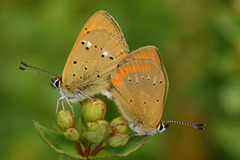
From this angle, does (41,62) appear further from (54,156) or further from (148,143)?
(148,143)

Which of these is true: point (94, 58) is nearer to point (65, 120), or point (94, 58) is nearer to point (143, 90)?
point (143, 90)

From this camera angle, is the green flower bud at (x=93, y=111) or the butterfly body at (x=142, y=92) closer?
the green flower bud at (x=93, y=111)

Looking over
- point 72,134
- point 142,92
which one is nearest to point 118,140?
point 72,134

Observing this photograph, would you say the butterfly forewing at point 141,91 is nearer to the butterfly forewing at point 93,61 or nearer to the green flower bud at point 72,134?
the butterfly forewing at point 93,61

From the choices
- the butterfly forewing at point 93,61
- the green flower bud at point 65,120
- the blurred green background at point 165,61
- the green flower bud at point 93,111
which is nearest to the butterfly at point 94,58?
the butterfly forewing at point 93,61

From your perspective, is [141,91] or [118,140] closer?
[118,140]

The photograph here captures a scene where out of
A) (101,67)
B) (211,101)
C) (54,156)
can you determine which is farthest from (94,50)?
(211,101)
